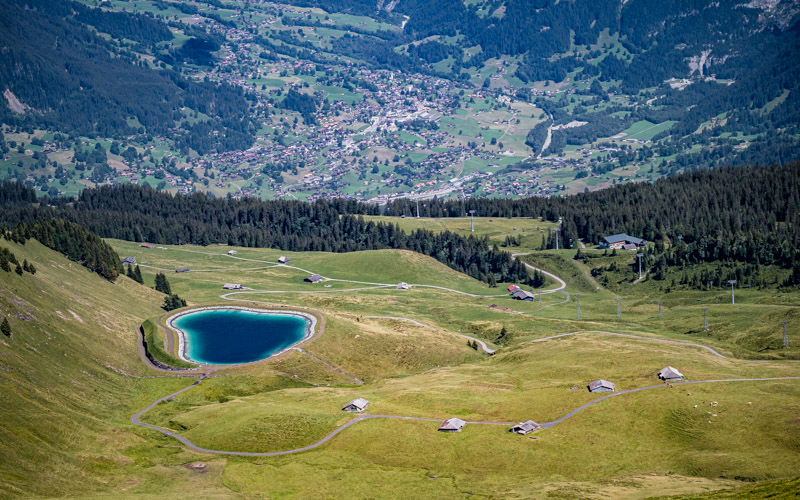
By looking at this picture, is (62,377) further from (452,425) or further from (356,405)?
(452,425)

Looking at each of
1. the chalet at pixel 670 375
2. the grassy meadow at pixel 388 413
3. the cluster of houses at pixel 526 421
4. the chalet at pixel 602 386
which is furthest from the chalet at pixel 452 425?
the chalet at pixel 670 375

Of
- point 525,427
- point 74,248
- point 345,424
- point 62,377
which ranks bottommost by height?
point 345,424

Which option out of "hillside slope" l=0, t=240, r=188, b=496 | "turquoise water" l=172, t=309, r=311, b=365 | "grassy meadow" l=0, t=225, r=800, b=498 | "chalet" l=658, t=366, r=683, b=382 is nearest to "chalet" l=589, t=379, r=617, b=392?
"grassy meadow" l=0, t=225, r=800, b=498

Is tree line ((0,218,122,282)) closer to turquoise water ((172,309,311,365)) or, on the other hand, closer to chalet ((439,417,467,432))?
turquoise water ((172,309,311,365))

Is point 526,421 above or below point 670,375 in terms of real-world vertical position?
below

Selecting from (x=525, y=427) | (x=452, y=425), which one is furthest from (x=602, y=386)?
(x=452, y=425)

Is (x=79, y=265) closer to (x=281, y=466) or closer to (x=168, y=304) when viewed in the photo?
(x=168, y=304)

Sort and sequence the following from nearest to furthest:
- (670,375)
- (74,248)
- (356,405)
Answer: (356,405)
(670,375)
(74,248)
